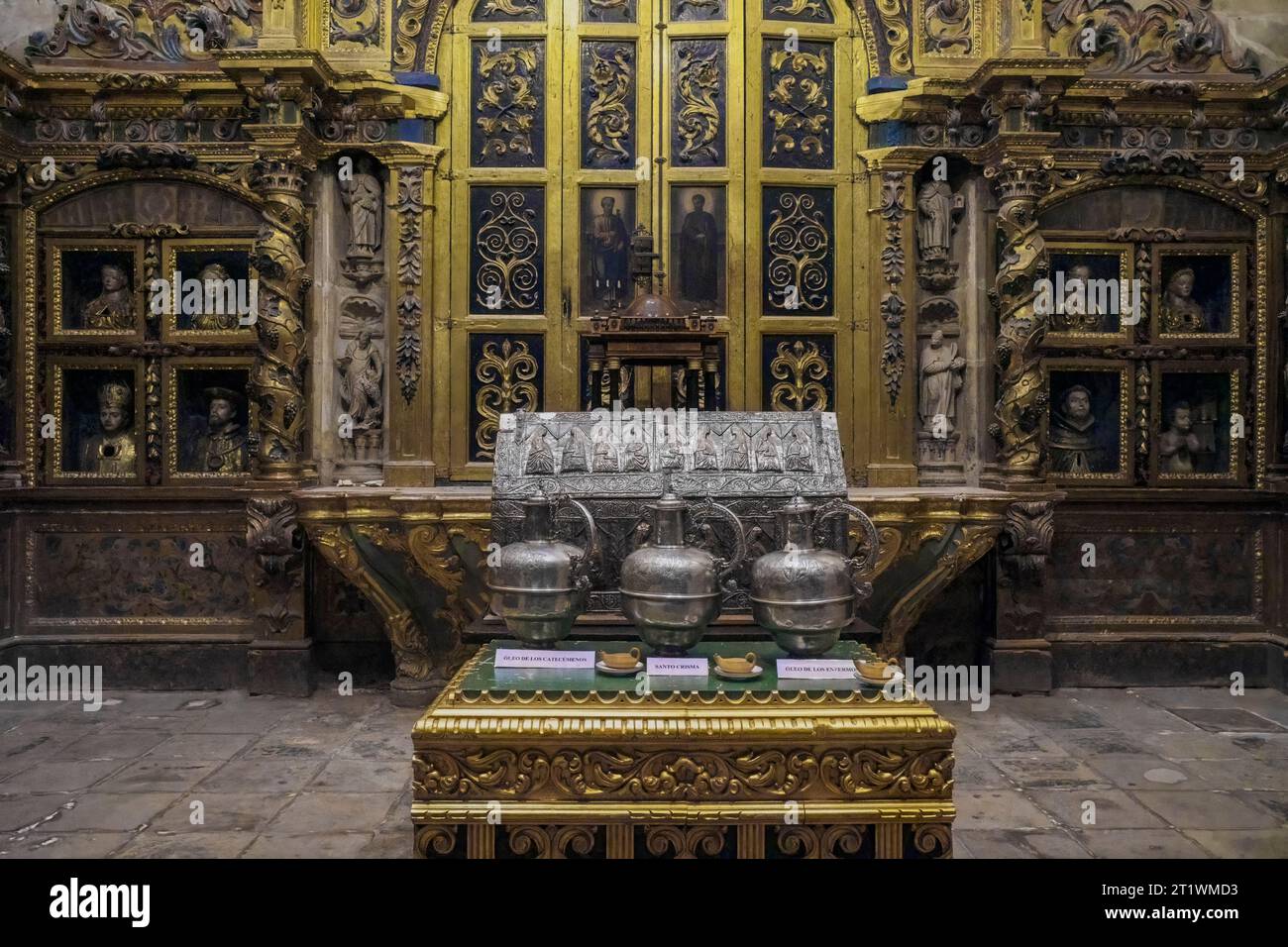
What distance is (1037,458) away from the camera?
5.55 metres

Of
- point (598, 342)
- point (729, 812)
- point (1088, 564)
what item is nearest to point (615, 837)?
point (729, 812)

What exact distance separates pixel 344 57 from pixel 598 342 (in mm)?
2299

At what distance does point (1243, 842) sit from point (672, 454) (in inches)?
99.1

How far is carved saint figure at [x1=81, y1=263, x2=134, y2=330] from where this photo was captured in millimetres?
5863

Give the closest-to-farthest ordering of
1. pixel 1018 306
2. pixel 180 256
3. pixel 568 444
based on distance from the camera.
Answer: pixel 568 444 → pixel 1018 306 → pixel 180 256

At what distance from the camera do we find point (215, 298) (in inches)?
231

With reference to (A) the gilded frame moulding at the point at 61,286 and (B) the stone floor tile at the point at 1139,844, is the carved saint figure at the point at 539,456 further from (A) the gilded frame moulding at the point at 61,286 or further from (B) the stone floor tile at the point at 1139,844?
(A) the gilded frame moulding at the point at 61,286

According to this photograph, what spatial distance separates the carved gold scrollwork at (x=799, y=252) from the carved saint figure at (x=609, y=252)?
0.87m

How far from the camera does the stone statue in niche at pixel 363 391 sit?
5934mm

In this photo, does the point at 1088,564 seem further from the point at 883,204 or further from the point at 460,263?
the point at 460,263

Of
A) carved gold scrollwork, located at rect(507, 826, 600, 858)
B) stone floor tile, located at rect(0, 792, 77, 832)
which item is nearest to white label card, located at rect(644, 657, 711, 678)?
carved gold scrollwork, located at rect(507, 826, 600, 858)

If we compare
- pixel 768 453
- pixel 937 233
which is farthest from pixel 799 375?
pixel 768 453

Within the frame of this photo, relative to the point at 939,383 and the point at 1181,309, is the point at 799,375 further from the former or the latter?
the point at 1181,309

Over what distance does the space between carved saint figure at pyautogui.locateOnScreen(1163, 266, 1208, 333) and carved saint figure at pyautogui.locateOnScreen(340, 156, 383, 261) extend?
473cm
